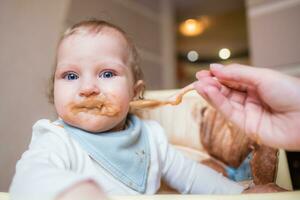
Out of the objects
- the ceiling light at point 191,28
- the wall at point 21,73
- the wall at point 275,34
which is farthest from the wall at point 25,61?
the ceiling light at point 191,28

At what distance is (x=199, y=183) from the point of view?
0.50 m

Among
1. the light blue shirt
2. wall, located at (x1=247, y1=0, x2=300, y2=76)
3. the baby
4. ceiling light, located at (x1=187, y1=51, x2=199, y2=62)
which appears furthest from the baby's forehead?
ceiling light, located at (x1=187, y1=51, x2=199, y2=62)

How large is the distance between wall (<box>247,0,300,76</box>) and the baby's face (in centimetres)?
73

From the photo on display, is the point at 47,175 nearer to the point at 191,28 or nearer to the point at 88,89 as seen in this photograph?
the point at 88,89

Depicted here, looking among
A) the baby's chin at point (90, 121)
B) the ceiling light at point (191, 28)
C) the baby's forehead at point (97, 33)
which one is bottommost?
the baby's chin at point (90, 121)

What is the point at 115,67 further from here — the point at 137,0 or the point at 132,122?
the point at 137,0

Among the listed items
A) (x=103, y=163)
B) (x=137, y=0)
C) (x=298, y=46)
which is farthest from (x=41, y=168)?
(x=298, y=46)

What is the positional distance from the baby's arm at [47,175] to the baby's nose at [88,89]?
0.19ft

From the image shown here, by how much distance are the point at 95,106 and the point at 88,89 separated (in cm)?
2

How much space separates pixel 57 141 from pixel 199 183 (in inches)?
8.9

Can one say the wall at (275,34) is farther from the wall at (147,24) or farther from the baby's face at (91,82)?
the baby's face at (91,82)

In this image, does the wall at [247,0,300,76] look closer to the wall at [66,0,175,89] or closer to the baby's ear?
the wall at [66,0,175,89]

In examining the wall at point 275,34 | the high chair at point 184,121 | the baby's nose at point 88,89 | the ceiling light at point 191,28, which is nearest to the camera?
the baby's nose at point 88,89

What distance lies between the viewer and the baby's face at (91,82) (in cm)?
38
